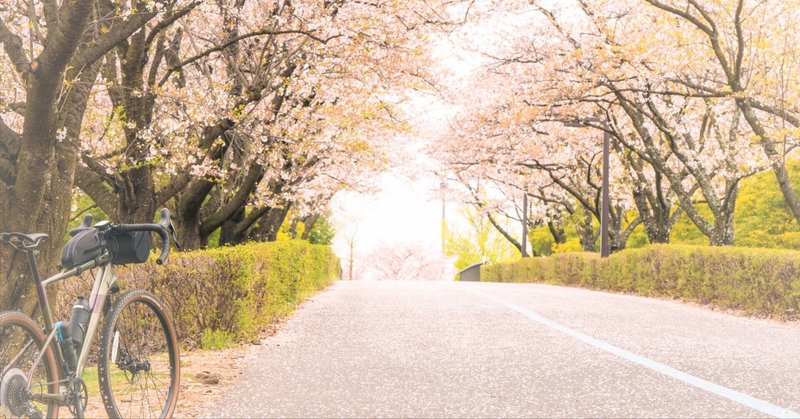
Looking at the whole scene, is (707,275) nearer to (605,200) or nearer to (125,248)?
(605,200)

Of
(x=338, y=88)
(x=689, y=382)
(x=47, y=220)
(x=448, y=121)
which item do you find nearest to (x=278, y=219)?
(x=338, y=88)

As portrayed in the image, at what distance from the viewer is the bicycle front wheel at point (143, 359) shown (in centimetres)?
430

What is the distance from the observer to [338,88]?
17.5 m

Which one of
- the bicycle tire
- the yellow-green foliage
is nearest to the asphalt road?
the yellow-green foliage

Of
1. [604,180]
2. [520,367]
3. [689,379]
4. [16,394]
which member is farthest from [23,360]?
[604,180]

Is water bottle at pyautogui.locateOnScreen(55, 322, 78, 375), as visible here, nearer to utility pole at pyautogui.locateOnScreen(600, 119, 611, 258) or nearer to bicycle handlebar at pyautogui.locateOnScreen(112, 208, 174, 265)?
bicycle handlebar at pyautogui.locateOnScreen(112, 208, 174, 265)

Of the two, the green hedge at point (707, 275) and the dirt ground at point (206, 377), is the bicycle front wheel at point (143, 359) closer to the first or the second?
the dirt ground at point (206, 377)

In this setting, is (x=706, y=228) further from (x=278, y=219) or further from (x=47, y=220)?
(x=47, y=220)

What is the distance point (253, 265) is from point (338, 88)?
880 centimetres

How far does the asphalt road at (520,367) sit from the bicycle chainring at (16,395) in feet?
5.48

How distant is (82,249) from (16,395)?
2.60ft

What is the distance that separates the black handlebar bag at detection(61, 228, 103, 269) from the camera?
398 cm

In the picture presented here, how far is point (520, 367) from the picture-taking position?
22.7 feet

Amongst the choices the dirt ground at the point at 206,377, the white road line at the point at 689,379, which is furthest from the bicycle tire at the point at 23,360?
the white road line at the point at 689,379
